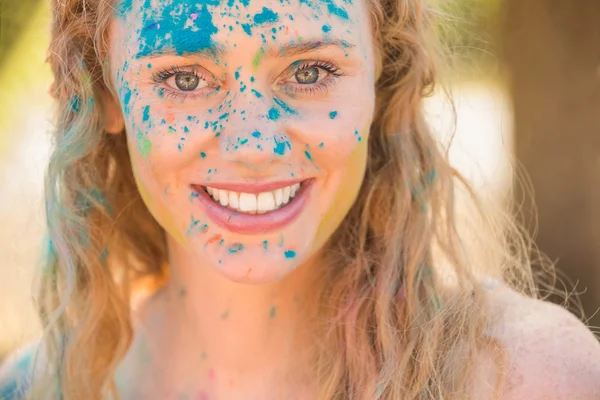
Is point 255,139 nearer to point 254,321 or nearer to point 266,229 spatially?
point 266,229

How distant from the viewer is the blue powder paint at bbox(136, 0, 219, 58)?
1.72 meters

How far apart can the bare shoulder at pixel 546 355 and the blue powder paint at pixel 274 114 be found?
29.2 inches

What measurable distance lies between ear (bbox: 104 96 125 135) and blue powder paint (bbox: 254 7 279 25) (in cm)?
51

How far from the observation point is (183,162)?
1.79 m

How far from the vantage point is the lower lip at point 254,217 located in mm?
1793

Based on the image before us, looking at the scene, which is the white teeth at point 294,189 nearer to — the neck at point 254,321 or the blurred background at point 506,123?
the neck at point 254,321

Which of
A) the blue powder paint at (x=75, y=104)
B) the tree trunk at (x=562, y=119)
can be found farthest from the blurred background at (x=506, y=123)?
the blue powder paint at (x=75, y=104)

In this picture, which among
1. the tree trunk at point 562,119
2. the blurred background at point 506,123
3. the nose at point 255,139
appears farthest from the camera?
the tree trunk at point 562,119

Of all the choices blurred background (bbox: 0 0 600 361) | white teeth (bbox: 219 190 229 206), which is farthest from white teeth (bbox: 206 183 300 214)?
blurred background (bbox: 0 0 600 361)

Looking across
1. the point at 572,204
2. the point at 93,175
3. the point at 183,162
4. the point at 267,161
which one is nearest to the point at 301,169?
the point at 267,161

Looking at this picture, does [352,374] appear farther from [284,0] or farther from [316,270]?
[284,0]

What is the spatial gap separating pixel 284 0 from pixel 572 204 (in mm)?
1812

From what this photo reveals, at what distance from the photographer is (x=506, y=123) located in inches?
120

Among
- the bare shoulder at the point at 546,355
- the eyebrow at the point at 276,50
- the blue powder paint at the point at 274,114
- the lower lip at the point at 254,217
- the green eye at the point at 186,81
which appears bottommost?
the bare shoulder at the point at 546,355
